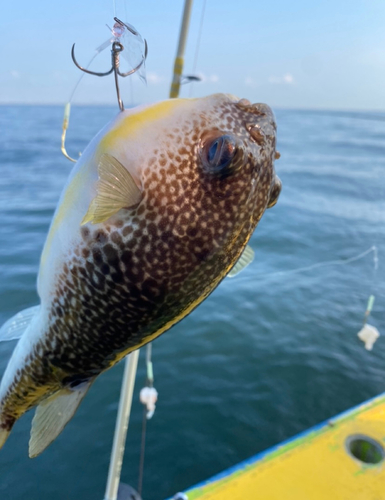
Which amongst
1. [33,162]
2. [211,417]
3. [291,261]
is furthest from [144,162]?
[33,162]

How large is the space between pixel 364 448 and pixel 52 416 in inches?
157

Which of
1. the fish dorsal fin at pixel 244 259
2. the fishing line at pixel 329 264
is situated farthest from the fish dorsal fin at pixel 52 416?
the fishing line at pixel 329 264

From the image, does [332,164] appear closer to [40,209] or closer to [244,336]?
[40,209]

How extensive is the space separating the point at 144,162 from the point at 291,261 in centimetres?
1071

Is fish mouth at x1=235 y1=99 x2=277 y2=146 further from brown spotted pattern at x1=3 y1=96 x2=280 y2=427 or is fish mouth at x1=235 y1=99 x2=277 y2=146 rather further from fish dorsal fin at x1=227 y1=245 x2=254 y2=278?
fish dorsal fin at x1=227 y1=245 x2=254 y2=278

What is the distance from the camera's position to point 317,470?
13.2 ft

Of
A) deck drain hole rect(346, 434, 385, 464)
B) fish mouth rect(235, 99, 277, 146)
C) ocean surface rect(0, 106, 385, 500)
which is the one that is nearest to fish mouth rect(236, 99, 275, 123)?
fish mouth rect(235, 99, 277, 146)

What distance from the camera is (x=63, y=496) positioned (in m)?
4.71

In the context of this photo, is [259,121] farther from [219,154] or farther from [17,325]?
[17,325]

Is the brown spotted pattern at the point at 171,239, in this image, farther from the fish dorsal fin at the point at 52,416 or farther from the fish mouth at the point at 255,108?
the fish dorsal fin at the point at 52,416

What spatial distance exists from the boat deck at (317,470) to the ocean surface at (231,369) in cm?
135

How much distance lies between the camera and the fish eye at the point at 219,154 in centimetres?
136

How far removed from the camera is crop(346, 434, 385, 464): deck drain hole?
172 inches

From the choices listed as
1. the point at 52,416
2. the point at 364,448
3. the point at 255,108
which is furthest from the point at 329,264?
the point at 52,416
